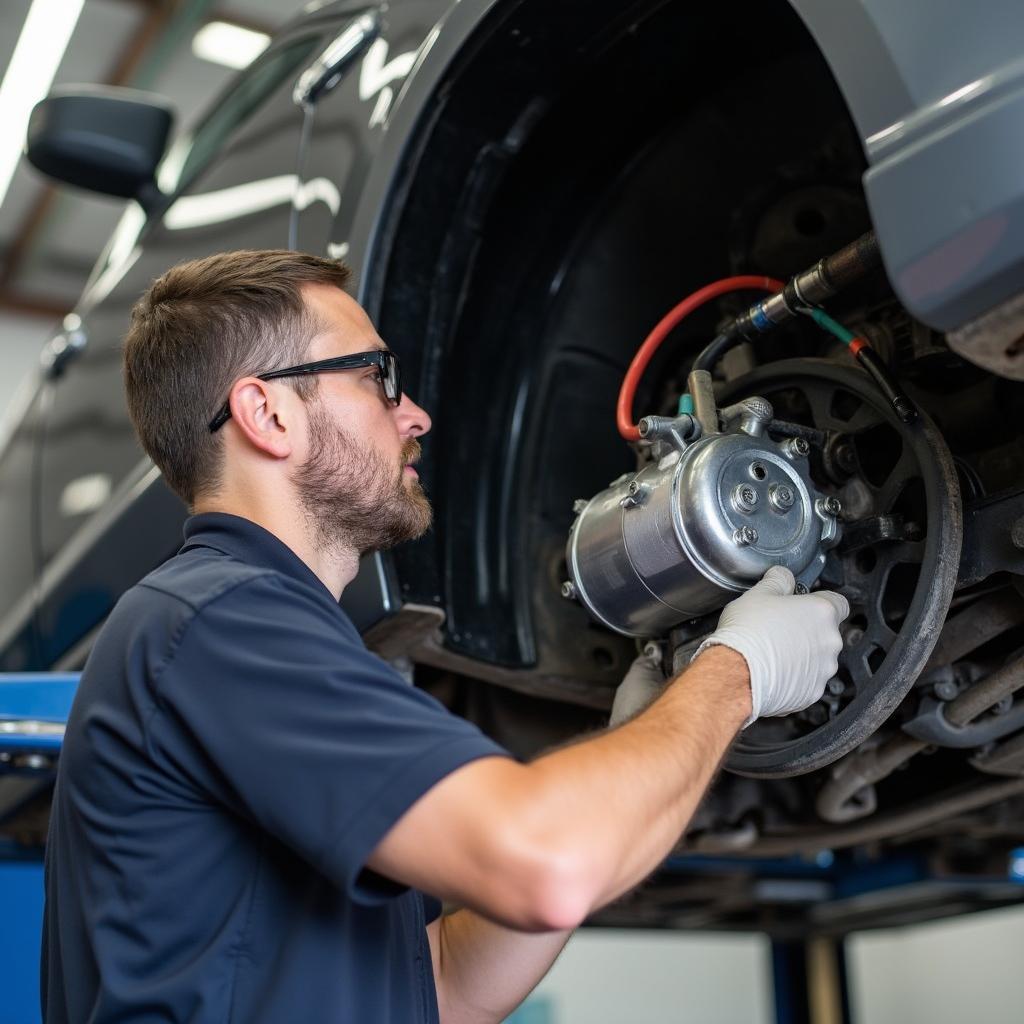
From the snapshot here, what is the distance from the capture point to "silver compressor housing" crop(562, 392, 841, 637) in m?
1.09

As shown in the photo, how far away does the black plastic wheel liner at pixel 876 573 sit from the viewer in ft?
3.46

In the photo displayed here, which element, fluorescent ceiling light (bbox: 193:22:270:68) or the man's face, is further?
fluorescent ceiling light (bbox: 193:22:270:68)

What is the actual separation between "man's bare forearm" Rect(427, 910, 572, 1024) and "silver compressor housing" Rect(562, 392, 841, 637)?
35 centimetres

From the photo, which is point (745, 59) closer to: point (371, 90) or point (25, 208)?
point (371, 90)

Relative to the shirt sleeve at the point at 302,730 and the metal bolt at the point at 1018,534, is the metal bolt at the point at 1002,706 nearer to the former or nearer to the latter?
the metal bolt at the point at 1018,534

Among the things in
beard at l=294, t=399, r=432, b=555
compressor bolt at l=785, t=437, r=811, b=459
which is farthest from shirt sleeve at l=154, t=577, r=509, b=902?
compressor bolt at l=785, t=437, r=811, b=459

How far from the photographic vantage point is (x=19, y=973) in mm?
1611

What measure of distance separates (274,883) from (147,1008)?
0.12 metres

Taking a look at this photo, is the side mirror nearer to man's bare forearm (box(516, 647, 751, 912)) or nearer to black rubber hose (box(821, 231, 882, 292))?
black rubber hose (box(821, 231, 882, 292))

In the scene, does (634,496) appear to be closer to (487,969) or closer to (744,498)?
(744,498)

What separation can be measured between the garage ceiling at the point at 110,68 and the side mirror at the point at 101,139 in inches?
117

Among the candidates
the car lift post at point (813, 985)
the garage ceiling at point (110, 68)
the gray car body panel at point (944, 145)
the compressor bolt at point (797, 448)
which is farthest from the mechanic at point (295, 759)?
the garage ceiling at point (110, 68)

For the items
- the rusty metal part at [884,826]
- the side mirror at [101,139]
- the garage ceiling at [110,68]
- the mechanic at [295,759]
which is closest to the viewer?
the mechanic at [295,759]

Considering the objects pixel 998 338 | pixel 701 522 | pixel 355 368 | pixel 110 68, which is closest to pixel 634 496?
pixel 701 522
